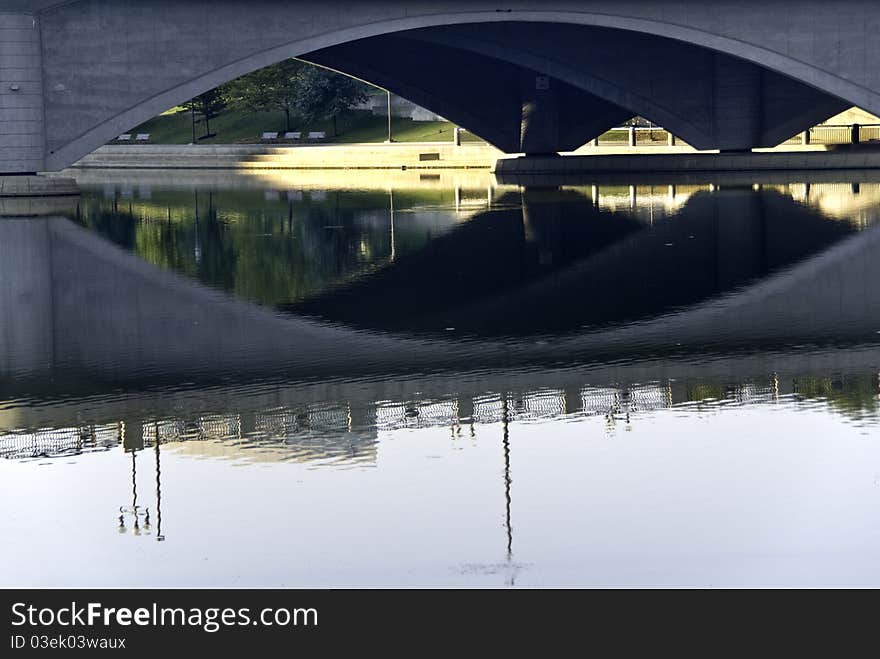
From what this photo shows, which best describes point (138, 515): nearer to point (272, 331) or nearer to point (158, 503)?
point (158, 503)

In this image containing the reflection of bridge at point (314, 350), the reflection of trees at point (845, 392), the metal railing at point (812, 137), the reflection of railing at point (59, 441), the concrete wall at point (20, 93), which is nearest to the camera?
the reflection of railing at point (59, 441)

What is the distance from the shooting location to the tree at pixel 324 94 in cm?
10175

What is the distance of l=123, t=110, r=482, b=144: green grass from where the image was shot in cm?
10031

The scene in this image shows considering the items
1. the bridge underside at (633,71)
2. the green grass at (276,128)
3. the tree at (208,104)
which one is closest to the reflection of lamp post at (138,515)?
the bridge underside at (633,71)

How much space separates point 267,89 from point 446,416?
9267 centimetres

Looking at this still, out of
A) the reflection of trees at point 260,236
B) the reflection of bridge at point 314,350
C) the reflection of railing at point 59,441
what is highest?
the reflection of trees at point 260,236

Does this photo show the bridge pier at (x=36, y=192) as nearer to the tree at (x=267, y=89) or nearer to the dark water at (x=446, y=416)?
the dark water at (x=446, y=416)

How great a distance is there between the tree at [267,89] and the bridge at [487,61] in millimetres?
31674

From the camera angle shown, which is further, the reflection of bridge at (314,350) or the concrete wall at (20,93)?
the concrete wall at (20,93)

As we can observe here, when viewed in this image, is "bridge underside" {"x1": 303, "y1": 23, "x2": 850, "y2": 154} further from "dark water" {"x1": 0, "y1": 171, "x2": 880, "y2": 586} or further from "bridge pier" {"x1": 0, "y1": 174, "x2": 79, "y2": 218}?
"dark water" {"x1": 0, "y1": 171, "x2": 880, "y2": 586}

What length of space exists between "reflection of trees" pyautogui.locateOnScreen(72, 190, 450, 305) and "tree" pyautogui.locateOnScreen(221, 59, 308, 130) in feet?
159

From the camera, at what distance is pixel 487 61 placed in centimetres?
7344

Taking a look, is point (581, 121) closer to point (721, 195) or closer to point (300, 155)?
point (300, 155)

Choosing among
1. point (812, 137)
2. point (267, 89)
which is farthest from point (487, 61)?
point (267, 89)
